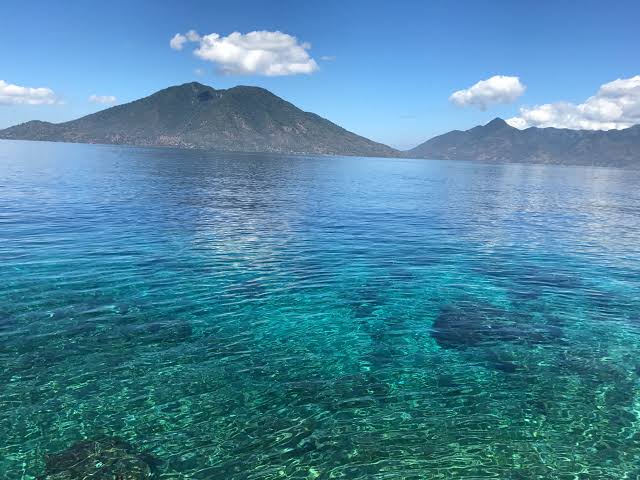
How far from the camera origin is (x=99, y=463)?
13.4 meters

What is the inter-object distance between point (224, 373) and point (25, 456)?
776 centimetres

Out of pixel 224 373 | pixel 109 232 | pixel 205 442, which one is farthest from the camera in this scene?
pixel 109 232

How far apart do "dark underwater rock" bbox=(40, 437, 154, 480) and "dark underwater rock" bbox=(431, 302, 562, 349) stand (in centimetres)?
1618

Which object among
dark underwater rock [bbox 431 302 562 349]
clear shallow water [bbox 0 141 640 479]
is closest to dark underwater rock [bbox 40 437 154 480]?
clear shallow water [bbox 0 141 640 479]

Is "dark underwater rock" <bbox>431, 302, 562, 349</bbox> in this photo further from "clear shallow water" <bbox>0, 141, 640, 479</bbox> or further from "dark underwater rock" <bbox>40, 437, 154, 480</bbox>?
"dark underwater rock" <bbox>40, 437, 154, 480</bbox>

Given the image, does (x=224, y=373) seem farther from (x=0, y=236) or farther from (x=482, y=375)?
(x=0, y=236)

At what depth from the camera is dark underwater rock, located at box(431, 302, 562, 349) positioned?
2373 centimetres

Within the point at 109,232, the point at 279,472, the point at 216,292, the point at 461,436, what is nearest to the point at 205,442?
the point at 279,472

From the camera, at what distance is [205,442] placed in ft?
48.7

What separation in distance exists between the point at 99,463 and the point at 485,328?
840 inches

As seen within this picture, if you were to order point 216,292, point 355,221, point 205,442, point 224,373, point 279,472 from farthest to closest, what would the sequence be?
point 355,221
point 216,292
point 224,373
point 205,442
point 279,472

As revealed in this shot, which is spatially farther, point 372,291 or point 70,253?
point 70,253

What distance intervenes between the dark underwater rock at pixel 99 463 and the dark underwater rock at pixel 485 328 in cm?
1618

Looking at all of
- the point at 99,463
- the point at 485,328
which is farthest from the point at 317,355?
the point at 485,328
